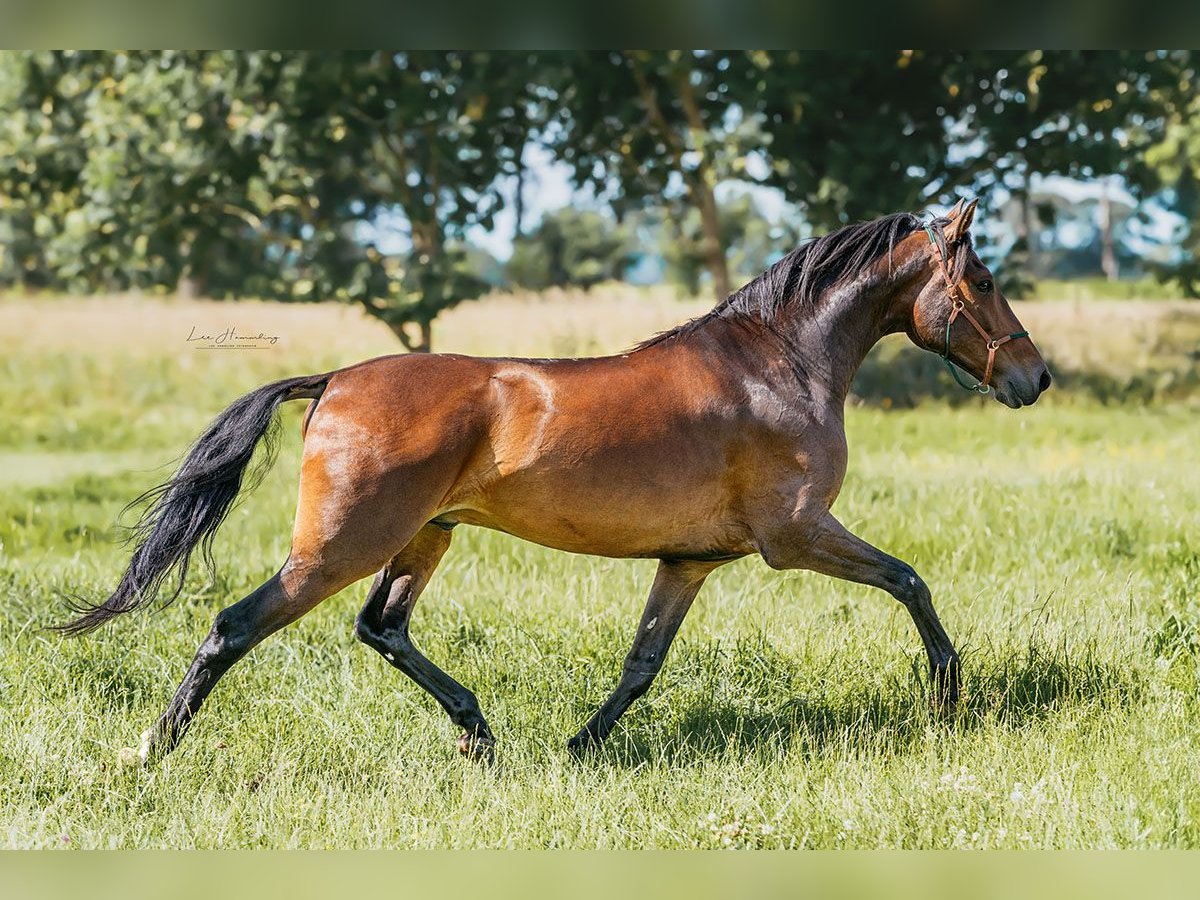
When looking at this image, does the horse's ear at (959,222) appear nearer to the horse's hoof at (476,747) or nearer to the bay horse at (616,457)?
the bay horse at (616,457)

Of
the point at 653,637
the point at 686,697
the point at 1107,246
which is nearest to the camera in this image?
the point at 653,637

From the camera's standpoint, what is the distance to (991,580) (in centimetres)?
714

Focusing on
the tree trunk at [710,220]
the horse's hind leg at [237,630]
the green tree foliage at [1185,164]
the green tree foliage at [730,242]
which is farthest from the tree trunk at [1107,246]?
the horse's hind leg at [237,630]

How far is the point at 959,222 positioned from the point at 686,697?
2.38 m

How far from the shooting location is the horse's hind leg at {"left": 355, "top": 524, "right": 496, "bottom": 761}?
5105 millimetres

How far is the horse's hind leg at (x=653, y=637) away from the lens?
208 inches

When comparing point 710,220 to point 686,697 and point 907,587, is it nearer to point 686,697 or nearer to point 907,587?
point 686,697

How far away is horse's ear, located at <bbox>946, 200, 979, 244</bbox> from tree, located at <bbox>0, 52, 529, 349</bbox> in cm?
1020

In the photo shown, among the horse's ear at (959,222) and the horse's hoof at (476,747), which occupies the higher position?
the horse's ear at (959,222)

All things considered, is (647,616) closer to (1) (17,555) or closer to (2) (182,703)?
(2) (182,703)

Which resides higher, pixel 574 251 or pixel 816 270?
pixel 574 251

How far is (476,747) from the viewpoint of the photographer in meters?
5.06

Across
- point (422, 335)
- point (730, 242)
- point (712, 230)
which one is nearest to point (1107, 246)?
point (730, 242)
